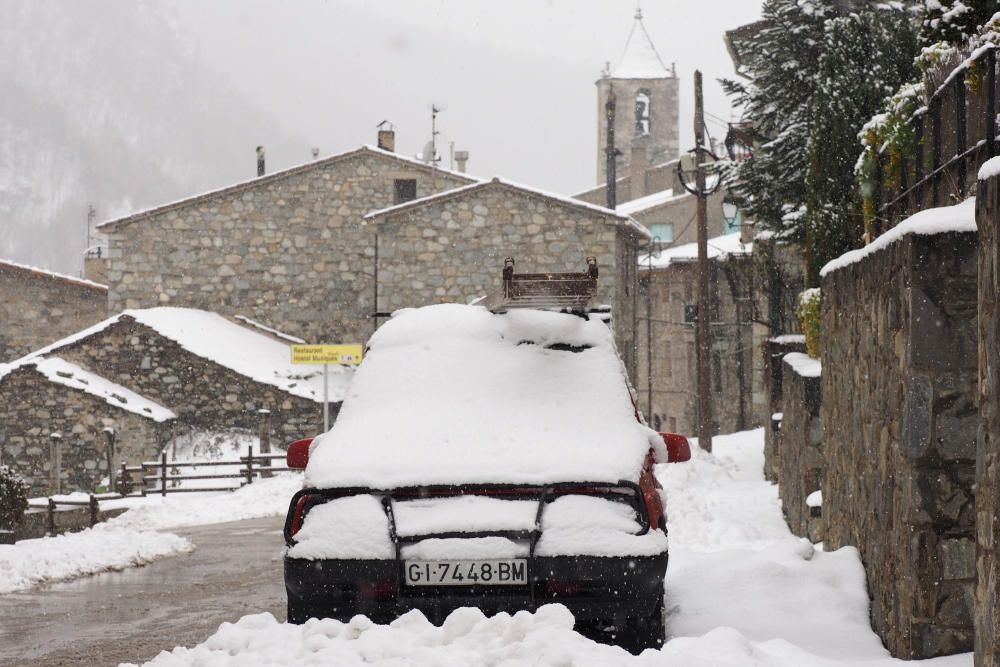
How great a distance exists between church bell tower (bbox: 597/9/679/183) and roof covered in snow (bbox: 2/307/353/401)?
55.6 m

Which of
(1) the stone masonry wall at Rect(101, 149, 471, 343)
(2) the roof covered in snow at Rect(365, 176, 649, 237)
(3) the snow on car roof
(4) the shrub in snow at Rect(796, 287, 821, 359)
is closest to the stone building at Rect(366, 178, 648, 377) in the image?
(2) the roof covered in snow at Rect(365, 176, 649, 237)

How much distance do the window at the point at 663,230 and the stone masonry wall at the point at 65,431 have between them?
33.2 m

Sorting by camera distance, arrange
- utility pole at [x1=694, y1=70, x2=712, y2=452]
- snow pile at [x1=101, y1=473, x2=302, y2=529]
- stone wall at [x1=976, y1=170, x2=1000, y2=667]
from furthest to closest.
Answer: utility pole at [x1=694, y1=70, x2=712, y2=452] < snow pile at [x1=101, y1=473, x2=302, y2=529] < stone wall at [x1=976, y1=170, x2=1000, y2=667]

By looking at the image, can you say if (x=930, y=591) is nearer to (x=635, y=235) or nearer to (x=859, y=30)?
(x=859, y=30)

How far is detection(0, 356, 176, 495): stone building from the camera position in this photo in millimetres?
30281

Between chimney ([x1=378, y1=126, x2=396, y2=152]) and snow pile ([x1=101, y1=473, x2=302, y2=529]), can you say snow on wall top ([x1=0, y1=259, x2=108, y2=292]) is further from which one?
snow pile ([x1=101, y1=473, x2=302, y2=529])

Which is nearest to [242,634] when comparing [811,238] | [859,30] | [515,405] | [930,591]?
[515,405]

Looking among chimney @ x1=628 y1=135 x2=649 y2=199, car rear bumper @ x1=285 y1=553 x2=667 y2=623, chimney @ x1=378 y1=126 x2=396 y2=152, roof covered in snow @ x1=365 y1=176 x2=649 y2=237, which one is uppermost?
chimney @ x1=628 y1=135 x2=649 y2=199

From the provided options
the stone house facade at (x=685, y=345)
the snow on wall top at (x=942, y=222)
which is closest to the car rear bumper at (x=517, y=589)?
the snow on wall top at (x=942, y=222)

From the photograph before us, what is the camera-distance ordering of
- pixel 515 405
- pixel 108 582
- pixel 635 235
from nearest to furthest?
pixel 515 405, pixel 108 582, pixel 635 235

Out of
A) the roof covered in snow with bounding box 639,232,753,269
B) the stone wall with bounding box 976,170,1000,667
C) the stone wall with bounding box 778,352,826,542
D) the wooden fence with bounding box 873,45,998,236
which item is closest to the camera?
the stone wall with bounding box 976,170,1000,667

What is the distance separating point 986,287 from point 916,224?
5.11ft

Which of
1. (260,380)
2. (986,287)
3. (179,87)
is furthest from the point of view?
(179,87)

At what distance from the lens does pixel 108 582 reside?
37.7 ft
